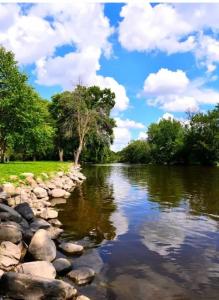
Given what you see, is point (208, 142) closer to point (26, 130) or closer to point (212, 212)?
point (26, 130)

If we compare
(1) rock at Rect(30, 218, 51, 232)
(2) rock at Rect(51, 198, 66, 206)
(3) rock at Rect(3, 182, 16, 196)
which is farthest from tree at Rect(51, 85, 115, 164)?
(1) rock at Rect(30, 218, 51, 232)

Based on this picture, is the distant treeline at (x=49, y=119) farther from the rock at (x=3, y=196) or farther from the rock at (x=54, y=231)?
the rock at (x=54, y=231)

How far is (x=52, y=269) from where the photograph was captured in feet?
34.2

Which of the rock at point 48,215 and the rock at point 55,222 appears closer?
the rock at point 55,222

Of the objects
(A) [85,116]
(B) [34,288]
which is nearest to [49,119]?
(A) [85,116]

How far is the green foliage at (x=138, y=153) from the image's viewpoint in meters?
151

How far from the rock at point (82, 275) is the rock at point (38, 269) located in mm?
536

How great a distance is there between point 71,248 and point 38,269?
2815 mm

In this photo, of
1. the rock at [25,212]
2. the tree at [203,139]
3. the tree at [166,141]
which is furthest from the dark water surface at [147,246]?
the tree at [166,141]

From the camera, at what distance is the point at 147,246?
13891mm

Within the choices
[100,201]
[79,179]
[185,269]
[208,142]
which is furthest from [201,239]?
[208,142]

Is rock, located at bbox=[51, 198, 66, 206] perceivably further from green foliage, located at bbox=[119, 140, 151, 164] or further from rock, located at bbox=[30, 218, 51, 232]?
green foliage, located at bbox=[119, 140, 151, 164]

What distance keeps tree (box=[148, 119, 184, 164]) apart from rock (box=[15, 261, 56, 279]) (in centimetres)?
10909

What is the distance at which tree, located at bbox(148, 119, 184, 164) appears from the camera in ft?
397
